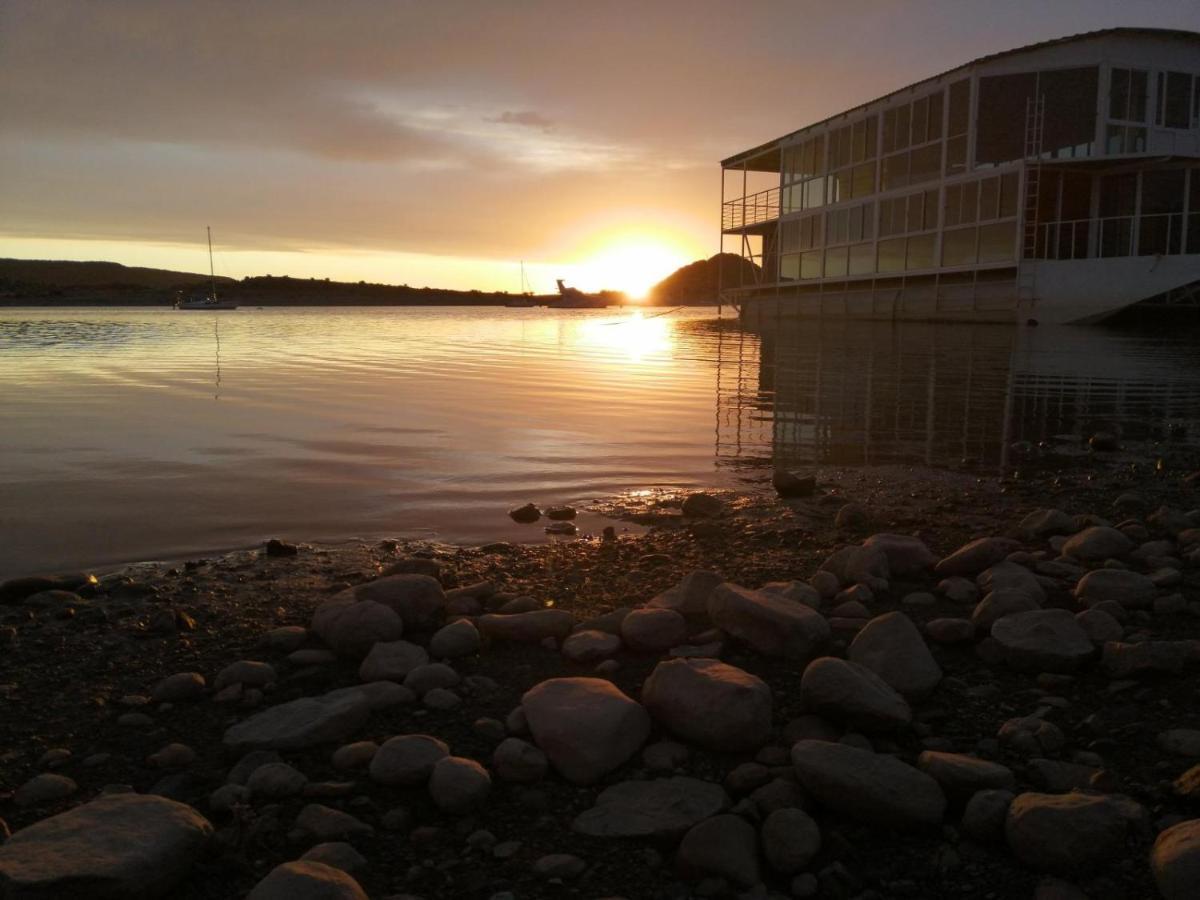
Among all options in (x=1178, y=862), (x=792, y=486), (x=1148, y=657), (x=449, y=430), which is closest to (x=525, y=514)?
(x=792, y=486)

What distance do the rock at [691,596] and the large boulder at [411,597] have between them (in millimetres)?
949

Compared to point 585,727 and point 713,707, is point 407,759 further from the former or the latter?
point 713,707

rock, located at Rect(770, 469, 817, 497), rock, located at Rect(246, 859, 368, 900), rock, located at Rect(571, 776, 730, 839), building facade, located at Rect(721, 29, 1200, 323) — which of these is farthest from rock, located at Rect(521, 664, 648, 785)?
building facade, located at Rect(721, 29, 1200, 323)

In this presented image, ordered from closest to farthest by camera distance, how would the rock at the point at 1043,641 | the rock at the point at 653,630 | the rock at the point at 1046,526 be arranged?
the rock at the point at 1043,641 → the rock at the point at 653,630 → the rock at the point at 1046,526

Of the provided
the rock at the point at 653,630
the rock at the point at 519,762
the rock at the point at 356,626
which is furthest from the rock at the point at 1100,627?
the rock at the point at 356,626

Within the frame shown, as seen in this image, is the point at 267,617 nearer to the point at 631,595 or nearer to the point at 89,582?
the point at 89,582

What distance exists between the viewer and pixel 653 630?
12.1ft

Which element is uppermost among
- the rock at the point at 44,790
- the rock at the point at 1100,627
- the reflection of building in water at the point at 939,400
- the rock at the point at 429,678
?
the reflection of building in water at the point at 939,400

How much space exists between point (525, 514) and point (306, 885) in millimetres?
4035

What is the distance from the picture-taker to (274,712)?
311 cm

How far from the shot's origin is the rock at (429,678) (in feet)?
10.9

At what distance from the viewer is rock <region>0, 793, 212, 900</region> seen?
211cm

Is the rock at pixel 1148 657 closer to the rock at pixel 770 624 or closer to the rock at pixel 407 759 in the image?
Answer: the rock at pixel 770 624

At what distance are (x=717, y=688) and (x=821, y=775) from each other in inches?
19.4
